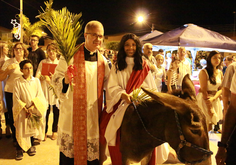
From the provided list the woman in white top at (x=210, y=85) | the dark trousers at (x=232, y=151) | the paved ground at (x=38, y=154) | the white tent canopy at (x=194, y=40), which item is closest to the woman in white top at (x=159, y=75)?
the white tent canopy at (x=194, y=40)

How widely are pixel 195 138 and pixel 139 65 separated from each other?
1.09 meters

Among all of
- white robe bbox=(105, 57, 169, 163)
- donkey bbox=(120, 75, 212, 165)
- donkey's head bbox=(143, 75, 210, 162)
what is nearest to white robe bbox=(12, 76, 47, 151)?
white robe bbox=(105, 57, 169, 163)

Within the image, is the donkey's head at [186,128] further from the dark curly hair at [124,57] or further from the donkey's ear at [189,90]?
the dark curly hair at [124,57]

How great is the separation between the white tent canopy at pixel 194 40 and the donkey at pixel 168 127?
6.07 meters

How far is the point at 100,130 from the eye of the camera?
106 inches

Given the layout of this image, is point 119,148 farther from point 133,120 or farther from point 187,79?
point 187,79

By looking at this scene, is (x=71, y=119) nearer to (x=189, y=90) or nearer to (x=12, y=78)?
(x=189, y=90)

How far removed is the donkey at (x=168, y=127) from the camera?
1.83 m


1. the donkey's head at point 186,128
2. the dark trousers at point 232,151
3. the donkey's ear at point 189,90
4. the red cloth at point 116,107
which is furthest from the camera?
the red cloth at point 116,107

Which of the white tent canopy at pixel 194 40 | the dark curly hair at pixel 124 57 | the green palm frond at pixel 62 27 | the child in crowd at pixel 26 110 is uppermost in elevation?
the white tent canopy at pixel 194 40

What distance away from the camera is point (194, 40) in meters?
7.75

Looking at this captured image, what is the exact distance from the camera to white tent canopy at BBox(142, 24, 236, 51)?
776 cm

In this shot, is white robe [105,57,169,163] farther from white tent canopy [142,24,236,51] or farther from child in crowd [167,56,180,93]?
white tent canopy [142,24,236,51]

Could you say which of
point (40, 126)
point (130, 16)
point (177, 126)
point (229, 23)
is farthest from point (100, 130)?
point (229, 23)
